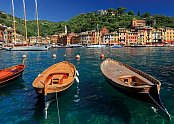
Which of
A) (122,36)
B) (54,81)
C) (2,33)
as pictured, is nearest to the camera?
(54,81)

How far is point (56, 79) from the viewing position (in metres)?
19.7

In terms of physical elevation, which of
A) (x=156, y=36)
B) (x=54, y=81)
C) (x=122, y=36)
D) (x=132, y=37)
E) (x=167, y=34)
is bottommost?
(x=54, y=81)

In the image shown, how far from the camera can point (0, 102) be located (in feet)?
57.0

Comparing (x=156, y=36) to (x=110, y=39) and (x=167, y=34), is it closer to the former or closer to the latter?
(x=167, y=34)

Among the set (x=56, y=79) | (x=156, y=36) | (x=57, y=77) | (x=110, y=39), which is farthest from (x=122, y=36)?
(x=56, y=79)

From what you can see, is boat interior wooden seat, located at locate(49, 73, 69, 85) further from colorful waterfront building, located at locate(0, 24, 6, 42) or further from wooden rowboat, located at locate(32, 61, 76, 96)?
colorful waterfront building, located at locate(0, 24, 6, 42)

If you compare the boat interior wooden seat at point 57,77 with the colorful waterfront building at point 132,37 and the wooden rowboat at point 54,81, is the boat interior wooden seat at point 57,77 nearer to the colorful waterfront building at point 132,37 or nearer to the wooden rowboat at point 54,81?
the wooden rowboat at point 54,81

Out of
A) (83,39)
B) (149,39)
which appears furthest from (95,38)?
(149,39)

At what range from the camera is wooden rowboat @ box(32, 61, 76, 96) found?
47.5 feet

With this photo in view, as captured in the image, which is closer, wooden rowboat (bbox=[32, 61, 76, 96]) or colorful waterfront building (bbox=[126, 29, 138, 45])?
wooden rowboat (bbox=[32, 61, 76, 96])

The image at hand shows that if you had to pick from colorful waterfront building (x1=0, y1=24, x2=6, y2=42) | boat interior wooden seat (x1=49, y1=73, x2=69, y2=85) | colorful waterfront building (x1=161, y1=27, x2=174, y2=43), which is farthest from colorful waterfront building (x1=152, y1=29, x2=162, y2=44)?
boat interior wooden seat (x1=49, y1=73, x2=69, y2=85)

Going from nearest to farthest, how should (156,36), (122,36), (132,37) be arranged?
1. (122,36)
2. (132,37)
3. (156,36)

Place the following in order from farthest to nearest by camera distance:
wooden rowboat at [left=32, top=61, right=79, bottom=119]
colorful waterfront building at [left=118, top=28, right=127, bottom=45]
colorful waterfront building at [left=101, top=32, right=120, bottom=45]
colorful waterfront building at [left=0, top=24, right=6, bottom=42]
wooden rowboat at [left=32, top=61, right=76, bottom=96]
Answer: colorful waterfront building at [left=101, top=32, right=120, bottom=45] < colorful waterfront building at [left=118, top=28, right=127, bottom=45] < colorful waterfront building at [left=0, top=24, right=6, bottom=42] < wooden rowboat at [left=32, top=61, right=76, bottom=96] < wooden rowboat at [left=32, top=61, right=79, bottom=119]

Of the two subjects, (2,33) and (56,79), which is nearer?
(56,79)
